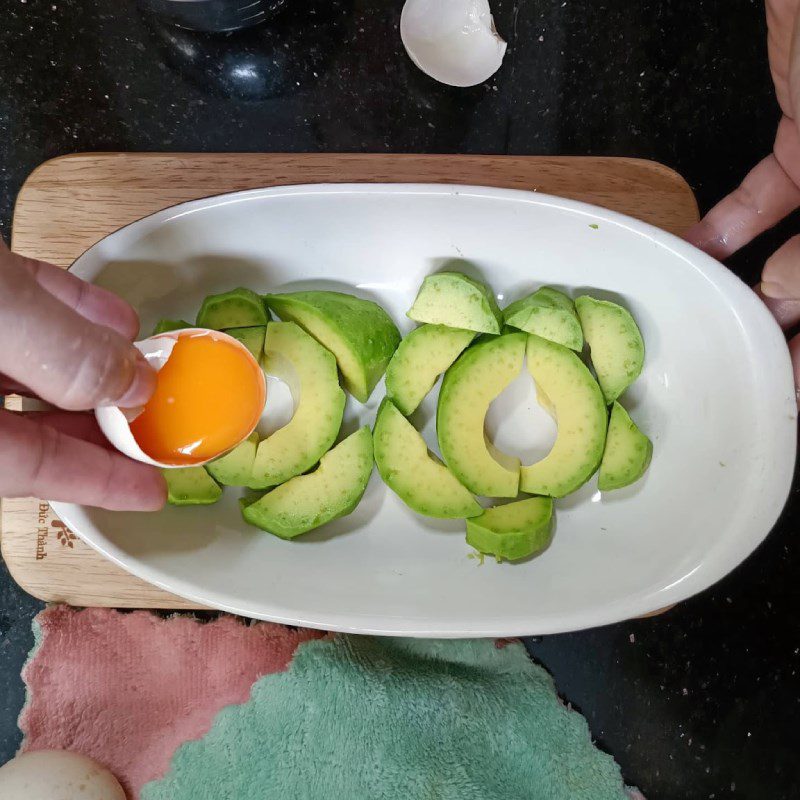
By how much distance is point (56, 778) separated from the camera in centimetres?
89

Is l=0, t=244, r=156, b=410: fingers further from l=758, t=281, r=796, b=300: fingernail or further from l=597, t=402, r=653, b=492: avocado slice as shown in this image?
l=758, t=281, r=796, b=300: fingernail

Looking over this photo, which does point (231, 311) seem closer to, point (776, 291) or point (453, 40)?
point (453, 40)

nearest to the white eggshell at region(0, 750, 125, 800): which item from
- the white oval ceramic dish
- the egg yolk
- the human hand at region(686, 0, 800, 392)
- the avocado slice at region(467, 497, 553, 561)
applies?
the white oval ceramic dish

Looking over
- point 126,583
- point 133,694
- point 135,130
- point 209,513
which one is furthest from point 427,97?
→ point 133,694

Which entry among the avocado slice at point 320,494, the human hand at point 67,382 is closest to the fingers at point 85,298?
the human hand at point 67,382

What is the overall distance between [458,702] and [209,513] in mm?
407

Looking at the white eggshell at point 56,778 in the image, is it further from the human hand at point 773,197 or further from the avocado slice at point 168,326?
the human hand at point 773,197

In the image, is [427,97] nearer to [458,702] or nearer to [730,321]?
[730,321]

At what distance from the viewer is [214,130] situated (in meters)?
0.95

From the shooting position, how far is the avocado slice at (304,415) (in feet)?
2.74

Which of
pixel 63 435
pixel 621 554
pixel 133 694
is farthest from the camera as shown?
pixel 133 694

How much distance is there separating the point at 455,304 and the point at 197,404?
30 centimetres

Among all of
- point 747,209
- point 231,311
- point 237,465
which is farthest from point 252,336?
point 747,209

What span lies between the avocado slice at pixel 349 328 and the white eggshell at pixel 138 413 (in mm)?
77
